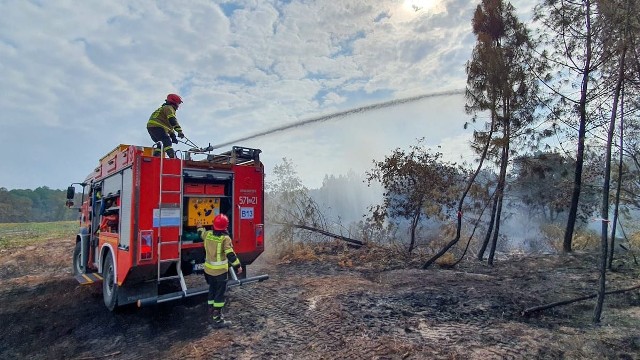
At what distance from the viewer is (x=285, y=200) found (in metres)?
17.0

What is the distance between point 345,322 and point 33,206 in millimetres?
81519

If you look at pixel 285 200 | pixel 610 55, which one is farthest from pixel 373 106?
pixel 610 55

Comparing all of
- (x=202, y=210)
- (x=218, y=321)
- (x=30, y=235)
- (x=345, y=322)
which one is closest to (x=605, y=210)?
(x=345, y=322)

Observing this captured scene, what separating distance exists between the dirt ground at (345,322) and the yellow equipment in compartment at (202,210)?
5.24 feet

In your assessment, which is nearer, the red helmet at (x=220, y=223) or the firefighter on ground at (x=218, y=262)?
the firefighter on ground at (x=218, y=262)

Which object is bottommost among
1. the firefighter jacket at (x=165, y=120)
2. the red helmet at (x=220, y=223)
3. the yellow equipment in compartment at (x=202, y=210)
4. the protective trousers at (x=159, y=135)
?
the red helmet at (x=220, y=223)

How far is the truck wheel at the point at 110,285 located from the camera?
630 cm

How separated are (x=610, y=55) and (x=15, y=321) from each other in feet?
41.4

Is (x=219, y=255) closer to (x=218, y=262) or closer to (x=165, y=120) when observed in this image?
(x=218, y=262)

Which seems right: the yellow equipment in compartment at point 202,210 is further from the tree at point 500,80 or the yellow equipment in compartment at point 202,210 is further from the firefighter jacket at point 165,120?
the tree at point 500,80

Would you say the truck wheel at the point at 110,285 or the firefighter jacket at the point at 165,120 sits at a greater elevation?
the firefighter jacket at the point at 165,120

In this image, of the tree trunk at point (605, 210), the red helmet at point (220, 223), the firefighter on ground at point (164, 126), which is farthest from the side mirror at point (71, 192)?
the tree trunk at point (605, 210)

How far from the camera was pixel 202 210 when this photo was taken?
6941 millimetres

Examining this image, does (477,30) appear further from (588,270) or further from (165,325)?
(165,325)
